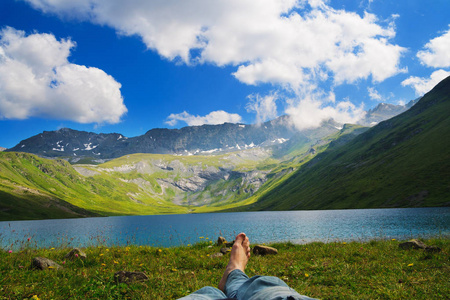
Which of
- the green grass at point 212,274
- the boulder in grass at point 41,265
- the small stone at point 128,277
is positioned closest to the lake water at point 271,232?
the green grass at point 212,274

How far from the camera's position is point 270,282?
375 cm

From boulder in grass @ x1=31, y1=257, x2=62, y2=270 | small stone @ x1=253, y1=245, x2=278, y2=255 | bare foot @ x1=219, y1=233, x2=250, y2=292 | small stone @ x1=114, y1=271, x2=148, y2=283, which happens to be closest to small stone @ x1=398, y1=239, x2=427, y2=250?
small stone @ x1=253, y1=245, x2=278, y2=255

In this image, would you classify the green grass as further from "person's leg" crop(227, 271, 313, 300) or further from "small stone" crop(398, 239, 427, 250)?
"person's leg" crop(227, 271, 313, 300)

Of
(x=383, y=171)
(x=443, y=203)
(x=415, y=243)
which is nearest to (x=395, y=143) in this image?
(x=383, y=171)

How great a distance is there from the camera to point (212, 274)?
9.01 metres

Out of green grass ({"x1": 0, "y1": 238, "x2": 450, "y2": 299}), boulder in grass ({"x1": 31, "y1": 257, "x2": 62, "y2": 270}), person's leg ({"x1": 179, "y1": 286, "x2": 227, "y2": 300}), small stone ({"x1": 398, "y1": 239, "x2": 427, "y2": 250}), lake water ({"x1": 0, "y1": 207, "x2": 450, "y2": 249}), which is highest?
person's leg ({"x1": 179, "y1": 286, "x2": 227, "y2": 300})

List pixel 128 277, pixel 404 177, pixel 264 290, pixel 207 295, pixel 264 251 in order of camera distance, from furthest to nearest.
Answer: pixel 404 177 → pixel 264 251 → pixel 128 277 → pixel 207 295 → pixel 264 290

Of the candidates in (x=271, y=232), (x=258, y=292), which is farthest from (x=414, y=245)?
(x=271, y=232)

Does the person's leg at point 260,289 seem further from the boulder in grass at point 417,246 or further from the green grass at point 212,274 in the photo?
the boulder in grass at point 417,246

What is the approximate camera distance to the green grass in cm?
678

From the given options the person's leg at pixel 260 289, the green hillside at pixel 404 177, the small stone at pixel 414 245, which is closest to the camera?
the person's leg at pixel 260 289

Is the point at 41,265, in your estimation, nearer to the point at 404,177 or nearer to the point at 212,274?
the point at 212,274

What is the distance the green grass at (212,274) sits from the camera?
6.78m

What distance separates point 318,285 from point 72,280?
7.69m
